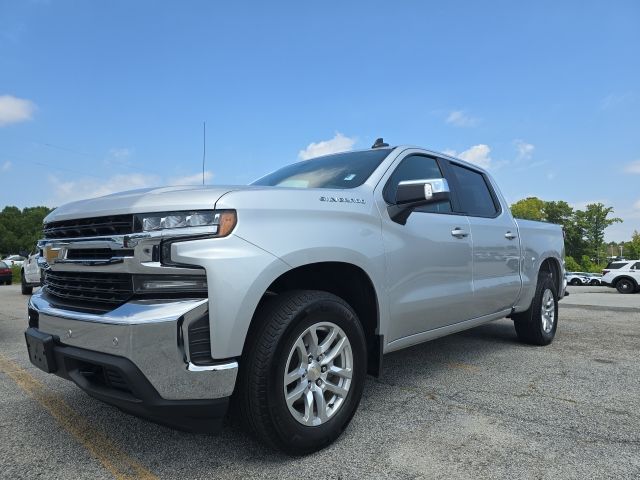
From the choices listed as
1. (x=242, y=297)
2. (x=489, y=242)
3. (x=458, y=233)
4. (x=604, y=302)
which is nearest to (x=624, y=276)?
(x=604, y=302)

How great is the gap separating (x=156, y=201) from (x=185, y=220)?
0.56 ft

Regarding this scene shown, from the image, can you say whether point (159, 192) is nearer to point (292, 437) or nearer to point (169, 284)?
point (169, 284)

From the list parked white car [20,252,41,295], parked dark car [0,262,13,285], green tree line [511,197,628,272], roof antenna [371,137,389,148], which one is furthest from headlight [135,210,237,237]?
green tree line [511,197,628,272]

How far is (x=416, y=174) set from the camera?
3740mm

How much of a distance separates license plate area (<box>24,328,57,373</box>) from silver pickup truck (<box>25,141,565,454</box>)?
0.05 ft

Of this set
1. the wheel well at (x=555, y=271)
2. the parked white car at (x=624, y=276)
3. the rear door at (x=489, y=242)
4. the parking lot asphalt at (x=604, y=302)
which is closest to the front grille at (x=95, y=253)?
the rear door at (x=489, y=242)

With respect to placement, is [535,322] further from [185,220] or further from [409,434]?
[185,220]

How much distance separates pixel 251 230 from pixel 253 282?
25 centimetres

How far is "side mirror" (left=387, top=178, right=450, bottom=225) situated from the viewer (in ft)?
9.59

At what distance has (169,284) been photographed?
2168mm

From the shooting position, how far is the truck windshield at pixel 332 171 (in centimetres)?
334

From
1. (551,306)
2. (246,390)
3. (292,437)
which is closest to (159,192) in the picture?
(246,390)

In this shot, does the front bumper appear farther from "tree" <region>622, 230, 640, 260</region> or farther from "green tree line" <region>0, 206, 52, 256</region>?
"green tree line" <region>0, 206, 52, 256</region>

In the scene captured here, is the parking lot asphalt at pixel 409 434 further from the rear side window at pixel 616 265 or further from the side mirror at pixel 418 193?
the rear side window at pixel 616 265
